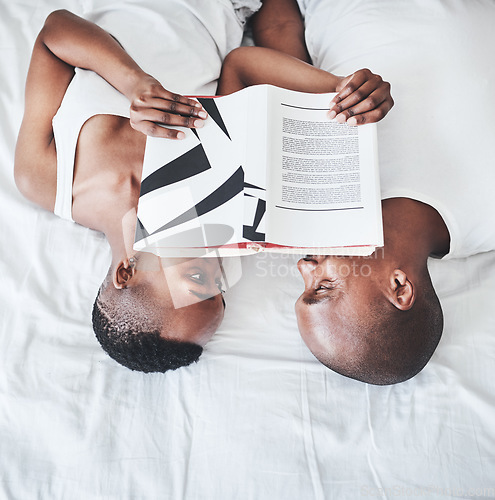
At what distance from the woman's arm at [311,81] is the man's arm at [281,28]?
154 mm

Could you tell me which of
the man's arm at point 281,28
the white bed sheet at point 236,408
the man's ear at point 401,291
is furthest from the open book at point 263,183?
the man's arm at point 281,28

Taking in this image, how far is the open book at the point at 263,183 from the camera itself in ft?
2.57

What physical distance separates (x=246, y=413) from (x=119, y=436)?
0.79 ft

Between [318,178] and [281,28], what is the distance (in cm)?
63

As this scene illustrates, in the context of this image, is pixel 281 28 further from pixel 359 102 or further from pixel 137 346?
pixel 137 346

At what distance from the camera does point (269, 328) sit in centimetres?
99

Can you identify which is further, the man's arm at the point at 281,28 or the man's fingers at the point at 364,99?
the man's arm at the point at 281,28

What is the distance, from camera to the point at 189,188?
0.83 m

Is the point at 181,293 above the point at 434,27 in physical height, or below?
below

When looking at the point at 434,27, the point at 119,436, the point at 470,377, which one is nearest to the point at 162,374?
the point at 119,436

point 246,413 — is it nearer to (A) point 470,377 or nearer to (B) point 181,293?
(B) point 181,293

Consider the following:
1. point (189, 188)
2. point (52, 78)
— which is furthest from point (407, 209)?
point (52, 78)

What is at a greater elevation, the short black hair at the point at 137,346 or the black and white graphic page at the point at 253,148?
the black and white graphic page at the point at 253,148

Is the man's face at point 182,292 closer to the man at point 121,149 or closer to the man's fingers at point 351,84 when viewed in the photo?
the man at point 121,149
